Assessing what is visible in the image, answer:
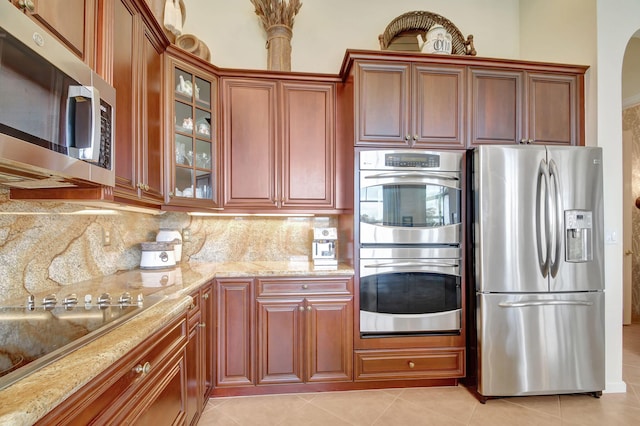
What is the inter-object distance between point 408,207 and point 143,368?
1.80 m

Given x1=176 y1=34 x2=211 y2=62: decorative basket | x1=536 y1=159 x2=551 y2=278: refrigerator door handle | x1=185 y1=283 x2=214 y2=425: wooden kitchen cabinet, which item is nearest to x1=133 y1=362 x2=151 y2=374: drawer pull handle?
x1=185 y1=283 x2=214 y2=425: wooden kitchen cabinet

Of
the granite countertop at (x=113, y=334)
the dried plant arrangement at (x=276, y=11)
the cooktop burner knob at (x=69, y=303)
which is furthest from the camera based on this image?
the dried plant arrangement at (x=276, y=11)

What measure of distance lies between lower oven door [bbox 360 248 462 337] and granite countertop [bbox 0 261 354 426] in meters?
0.21

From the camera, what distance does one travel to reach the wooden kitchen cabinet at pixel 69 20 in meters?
0.97

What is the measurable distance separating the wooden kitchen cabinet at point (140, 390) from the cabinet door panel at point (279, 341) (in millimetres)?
731

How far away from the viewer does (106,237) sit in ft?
6.33

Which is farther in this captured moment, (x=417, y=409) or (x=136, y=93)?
(x=417, y=409)

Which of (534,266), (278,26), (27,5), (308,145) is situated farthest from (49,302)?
(534,266)

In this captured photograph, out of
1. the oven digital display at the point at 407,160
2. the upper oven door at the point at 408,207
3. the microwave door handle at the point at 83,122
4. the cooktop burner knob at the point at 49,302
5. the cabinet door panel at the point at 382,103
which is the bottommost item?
the cooktop burner knob at the point at 49,302

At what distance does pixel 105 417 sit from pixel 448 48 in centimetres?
289

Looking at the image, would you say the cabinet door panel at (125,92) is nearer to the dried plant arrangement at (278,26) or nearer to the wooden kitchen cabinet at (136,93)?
the wooden kitchen cabinet at (136,93)

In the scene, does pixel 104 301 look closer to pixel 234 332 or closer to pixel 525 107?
pixel 234 332

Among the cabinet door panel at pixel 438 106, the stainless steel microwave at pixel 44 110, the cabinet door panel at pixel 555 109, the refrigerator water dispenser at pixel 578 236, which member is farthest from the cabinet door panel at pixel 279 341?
the cabinet door panel at pixel 555 109

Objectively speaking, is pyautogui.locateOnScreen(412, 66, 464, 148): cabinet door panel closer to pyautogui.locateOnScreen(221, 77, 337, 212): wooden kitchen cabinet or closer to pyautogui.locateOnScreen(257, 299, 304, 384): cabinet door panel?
pyautogui.locateOnScreen(221, 77, 337, 212): wooden kitchen cabinet
